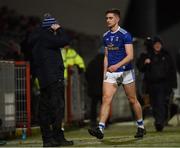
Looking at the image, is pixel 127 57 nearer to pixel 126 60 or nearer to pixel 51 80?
pixel 126 60

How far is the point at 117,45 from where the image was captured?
38.7ft

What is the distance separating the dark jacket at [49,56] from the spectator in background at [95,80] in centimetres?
576

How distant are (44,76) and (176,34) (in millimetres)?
14274

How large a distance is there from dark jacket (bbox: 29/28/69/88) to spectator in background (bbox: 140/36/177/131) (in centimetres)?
406

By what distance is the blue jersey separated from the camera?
1178 cm

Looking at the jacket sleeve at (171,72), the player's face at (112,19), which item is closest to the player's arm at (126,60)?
the player's face at (112,19)

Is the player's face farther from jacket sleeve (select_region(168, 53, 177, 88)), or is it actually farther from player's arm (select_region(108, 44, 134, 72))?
jacket sleeve (select_region(168, 53, 177, 88))

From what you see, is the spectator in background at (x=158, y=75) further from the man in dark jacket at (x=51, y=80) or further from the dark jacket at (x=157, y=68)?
the man in dark jacket at (x=51, y=80)

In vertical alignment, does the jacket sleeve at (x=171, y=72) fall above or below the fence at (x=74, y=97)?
above

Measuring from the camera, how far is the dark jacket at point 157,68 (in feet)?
49.3

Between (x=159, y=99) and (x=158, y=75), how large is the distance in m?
0.51

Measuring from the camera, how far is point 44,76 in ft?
36.9

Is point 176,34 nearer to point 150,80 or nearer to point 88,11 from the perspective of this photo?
point 88,11

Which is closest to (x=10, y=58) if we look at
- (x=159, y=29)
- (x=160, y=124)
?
(x=160, y=124)
